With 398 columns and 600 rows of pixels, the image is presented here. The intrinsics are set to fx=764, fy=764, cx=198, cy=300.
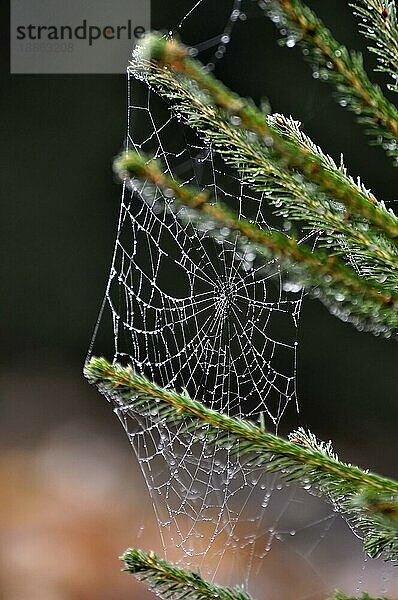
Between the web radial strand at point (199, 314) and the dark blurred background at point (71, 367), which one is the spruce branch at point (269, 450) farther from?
the dark blurred background at point (71, 367)

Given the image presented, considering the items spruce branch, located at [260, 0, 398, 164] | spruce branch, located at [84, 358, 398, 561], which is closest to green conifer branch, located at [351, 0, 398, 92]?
spruce branch, located at [260, 0, 398, 164]

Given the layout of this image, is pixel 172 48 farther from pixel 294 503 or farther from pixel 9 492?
pixel 9 492
